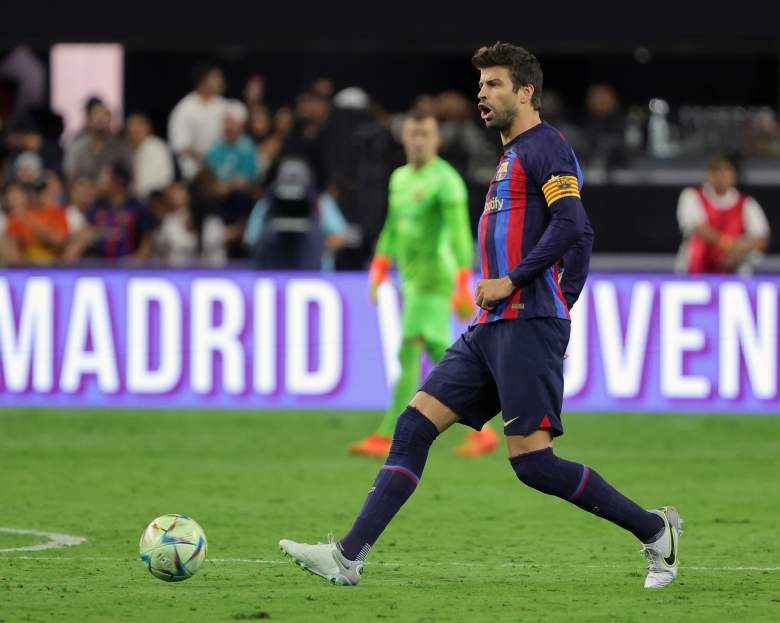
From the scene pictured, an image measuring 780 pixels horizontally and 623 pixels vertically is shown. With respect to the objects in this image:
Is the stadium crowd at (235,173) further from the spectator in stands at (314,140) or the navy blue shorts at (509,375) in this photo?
the navy blue shorts at (509,375)

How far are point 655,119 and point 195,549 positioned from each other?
1397 cm

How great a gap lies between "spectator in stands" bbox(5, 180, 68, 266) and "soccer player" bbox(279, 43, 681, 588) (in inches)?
400

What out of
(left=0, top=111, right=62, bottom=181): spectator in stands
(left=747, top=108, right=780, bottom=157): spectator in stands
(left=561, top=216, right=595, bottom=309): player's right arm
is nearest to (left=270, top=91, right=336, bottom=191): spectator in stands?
(left=0, top=111, right=62, bottom=181): spectator in stands

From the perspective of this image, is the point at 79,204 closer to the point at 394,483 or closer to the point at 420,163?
the point at 420,163

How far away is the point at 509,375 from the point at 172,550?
1.56 meters

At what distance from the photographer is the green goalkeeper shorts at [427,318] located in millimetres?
12430

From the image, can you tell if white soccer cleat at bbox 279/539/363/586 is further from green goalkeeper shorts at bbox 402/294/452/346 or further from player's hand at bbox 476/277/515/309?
green goalkeeper shorts at bbox 402/294/452/346

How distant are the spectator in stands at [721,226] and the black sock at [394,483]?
9.96 metres

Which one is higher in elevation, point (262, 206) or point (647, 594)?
point (262, 206)

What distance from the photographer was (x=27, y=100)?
21359 mm

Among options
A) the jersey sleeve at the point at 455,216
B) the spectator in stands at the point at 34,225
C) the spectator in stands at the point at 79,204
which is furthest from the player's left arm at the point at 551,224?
the spectator in stands at the point at 79,204

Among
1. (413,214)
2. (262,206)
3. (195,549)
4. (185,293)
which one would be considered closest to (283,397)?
(185,293)

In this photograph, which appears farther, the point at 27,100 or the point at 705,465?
the point at 27,100

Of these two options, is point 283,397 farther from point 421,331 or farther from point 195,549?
point 195,549
